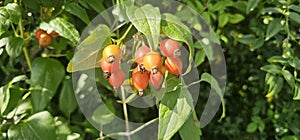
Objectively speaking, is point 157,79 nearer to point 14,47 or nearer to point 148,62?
point 148,62

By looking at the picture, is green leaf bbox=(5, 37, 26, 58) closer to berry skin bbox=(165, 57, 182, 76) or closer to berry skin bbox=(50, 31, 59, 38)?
berry skin bbox=(50, 31, 59, 38)

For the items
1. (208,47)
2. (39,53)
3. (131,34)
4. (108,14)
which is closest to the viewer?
(131,34)

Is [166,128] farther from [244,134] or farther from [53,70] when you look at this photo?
[244,134]

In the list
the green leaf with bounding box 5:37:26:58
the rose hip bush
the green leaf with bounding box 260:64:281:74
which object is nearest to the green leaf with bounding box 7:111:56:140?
the rose hip bush

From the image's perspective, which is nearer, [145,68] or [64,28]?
[145,68]

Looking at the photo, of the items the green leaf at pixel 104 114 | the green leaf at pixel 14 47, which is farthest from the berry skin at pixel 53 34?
the green leaf at pixel 104 114

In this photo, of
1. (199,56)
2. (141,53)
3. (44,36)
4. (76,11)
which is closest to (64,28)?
(76,11)

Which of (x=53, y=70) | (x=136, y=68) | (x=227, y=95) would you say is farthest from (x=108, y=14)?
(x=227, y=95)

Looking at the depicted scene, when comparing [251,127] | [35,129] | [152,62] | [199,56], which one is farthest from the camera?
[251,127]
